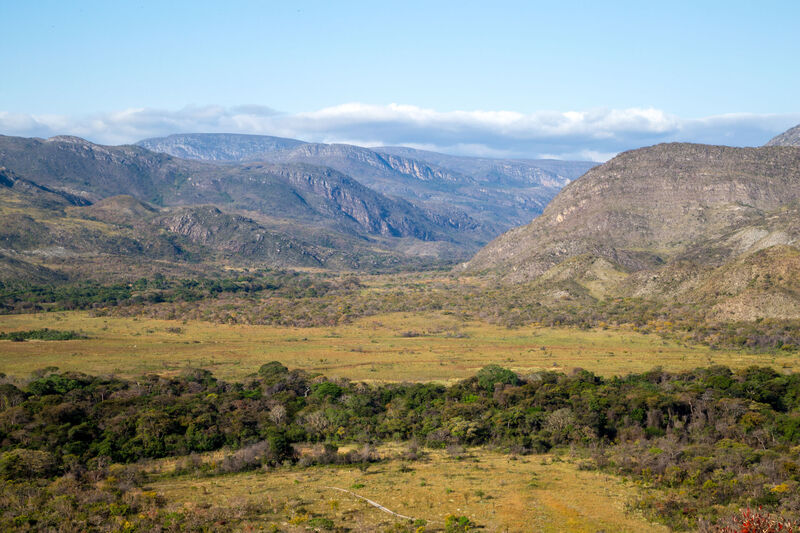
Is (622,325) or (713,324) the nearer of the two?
(713,324)

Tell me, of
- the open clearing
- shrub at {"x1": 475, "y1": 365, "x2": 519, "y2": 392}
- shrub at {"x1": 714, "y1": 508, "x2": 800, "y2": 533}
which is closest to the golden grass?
shrub at {"x1": 714, "y1": 508, "x2": 800, "y2": 533}

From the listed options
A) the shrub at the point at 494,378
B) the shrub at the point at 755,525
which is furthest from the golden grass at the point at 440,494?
the shrub at the point at 494,378

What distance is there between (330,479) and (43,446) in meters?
22.0

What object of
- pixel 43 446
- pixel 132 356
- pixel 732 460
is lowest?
pixel 132 356

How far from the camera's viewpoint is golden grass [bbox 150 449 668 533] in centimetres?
3250

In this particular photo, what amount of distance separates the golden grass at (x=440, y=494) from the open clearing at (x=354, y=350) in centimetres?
4001

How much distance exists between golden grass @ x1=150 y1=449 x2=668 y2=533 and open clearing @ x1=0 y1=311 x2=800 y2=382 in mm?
40011

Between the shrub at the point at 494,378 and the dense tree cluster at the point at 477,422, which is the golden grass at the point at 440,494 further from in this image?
the shrub at the point at 494,378

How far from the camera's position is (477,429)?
180 feet

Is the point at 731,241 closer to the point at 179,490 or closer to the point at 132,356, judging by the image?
the point at 132,356

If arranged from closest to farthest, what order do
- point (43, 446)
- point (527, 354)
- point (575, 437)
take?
point (43, 446), point (575, 437), point (527, 354)

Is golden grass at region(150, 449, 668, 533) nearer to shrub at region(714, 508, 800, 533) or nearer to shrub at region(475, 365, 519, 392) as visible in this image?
A: shrub at region(714, 508, 800, 533)

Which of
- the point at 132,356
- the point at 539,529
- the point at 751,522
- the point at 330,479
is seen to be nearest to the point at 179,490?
the point at 330,479

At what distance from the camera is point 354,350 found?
11031 centimetres
